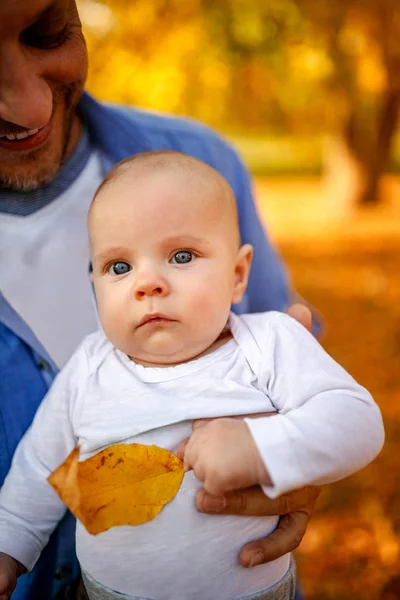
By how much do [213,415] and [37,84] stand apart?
2.64 feet

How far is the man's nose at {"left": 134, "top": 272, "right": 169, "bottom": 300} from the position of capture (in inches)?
50.9

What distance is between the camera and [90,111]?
203 cm

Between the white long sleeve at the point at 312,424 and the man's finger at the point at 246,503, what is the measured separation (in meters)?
0.13

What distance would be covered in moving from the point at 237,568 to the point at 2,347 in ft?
2.56

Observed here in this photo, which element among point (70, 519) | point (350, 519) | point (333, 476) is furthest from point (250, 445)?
point (350, 519)

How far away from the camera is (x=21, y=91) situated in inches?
56.0

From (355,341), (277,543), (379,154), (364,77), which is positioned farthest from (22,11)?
(379,154)

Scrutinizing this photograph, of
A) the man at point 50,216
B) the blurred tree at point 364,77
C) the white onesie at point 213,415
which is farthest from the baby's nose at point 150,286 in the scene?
the blurred tree at point 364,77

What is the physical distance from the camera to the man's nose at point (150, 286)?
1.29m

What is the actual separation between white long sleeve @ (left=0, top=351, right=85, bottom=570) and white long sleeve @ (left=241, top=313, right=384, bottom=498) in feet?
1.44

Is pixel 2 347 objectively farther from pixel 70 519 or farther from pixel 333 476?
pixel 333 476

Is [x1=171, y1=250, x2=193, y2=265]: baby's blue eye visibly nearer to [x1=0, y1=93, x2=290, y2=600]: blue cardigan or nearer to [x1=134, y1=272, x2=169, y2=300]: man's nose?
[x1=134, y1=272, x2=169, y2=300]: man's nose

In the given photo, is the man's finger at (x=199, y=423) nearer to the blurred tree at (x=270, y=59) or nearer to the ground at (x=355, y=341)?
the ground at (x=355, y=341)

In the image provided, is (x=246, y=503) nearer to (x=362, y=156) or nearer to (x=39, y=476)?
(x=39, y=476)
